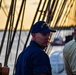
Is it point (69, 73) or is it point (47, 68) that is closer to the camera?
point (47, 68)

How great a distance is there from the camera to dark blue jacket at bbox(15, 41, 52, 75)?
2398 mm

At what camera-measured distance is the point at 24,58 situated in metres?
2.48

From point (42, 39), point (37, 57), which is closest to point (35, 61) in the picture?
point (37, 57)

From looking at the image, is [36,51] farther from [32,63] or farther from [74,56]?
[74,56]

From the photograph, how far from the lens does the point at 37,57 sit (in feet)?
7.89

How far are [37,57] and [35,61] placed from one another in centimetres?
3

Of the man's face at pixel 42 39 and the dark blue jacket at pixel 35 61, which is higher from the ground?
the man's face at pixel 42 39

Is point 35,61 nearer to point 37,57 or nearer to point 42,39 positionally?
point 37,57

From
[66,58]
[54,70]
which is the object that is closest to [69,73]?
[66,58]

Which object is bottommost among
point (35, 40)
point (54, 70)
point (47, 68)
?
point (54, 70)

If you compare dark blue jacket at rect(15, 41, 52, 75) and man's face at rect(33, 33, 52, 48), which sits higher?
man's face at rect(33, 33, 52, 48)

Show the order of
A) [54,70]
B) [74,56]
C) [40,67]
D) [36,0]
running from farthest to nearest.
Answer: [36,0] < [54,70] < [74,56] < [40,67]

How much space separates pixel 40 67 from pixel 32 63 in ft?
0.22

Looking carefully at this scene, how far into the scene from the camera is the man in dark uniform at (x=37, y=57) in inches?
94.5
